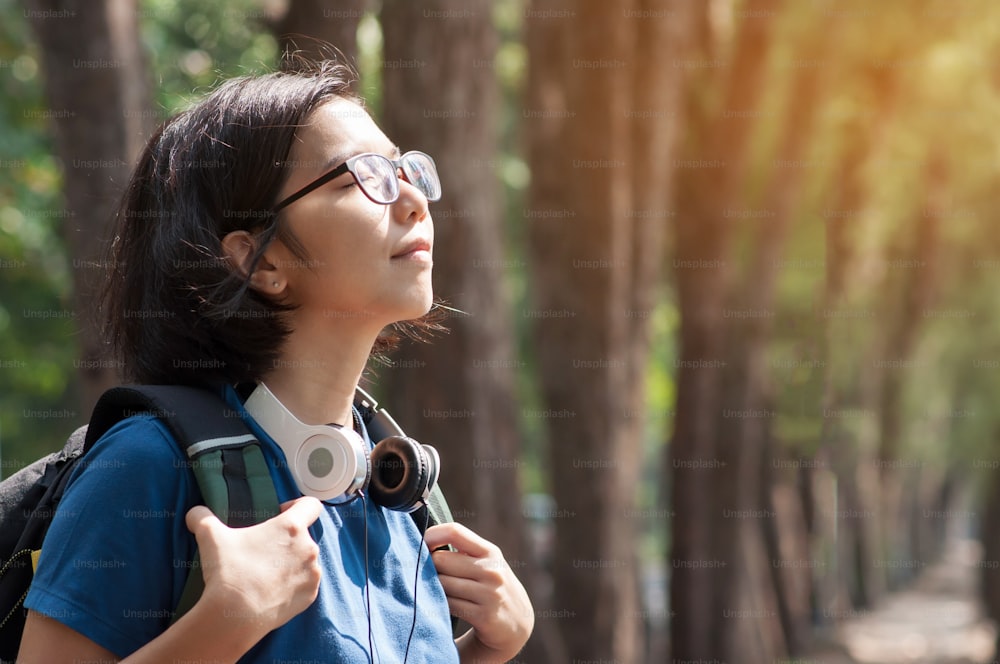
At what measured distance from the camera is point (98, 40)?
4977 millimetres

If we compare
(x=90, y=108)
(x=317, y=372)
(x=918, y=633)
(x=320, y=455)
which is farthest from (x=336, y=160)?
(x=918, y=633)

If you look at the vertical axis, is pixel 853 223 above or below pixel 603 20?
below

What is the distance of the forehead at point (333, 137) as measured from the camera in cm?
239

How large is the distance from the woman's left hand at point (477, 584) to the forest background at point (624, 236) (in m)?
1.43

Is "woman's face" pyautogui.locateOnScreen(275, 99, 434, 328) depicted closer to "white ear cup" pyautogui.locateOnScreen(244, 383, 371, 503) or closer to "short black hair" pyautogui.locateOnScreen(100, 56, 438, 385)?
"short black hair" pyautogui.locateOnScreen(100, 56, 438, 385)

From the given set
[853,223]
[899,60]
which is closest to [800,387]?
[853,223]

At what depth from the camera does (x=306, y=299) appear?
2.43 metres

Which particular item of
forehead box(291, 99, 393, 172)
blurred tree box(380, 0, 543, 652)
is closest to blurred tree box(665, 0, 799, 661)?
blurred tree box(380, 0, 543, 652)

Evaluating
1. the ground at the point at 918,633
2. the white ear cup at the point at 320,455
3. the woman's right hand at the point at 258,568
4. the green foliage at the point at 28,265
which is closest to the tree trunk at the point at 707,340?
the green foliage at the point at 28,265

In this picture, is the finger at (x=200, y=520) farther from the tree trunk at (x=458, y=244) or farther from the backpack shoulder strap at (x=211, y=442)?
the tree trunk at (x=458, y=244)

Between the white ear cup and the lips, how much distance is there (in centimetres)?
40

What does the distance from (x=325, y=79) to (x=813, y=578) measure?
26.8 meters

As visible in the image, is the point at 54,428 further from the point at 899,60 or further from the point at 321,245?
the point at 321,245

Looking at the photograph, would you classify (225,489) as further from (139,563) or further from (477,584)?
(477,584)
